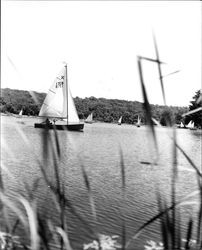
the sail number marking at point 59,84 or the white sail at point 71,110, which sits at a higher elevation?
the sail number marking at point 59,84

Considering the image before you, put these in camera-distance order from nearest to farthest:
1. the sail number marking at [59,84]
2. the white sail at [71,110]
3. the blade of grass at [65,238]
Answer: the blade of grass at [65,238]
the sail number marking at [59,84]
the white sail at [71,110]

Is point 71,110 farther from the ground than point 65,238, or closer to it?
farther from the ground

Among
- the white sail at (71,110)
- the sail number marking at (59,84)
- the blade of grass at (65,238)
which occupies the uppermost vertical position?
the sail number marking at (59,84)

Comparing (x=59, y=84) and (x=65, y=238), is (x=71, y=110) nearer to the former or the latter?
(x=59, y=84)

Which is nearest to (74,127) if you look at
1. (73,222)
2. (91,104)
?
(73,222)

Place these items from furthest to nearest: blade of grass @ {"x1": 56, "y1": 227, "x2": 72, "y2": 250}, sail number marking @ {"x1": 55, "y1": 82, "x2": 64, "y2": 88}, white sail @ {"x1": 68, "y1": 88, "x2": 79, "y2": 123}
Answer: white sail @ {"x1": 68, "y1": 88, "x2": 79, "y2": 123}, sail number marking @ {"x1": 55, "y1": 82, "x2": 64, "y2": 88}, blade of grass @ {"x1": 56, "y1": 227, "x2": 72, "y2": 250}

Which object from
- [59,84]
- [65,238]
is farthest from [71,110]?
[65,238]

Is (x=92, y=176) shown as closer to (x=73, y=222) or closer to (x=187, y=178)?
(x=187, y=178)

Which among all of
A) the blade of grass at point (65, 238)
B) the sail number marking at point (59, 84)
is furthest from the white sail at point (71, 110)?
the blade of grass at point (65, 238)

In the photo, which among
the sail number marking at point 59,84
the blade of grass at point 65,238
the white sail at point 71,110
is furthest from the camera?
the white sail at point 71,110

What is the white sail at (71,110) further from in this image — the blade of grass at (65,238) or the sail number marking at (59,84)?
the blade of grass at (65,238)

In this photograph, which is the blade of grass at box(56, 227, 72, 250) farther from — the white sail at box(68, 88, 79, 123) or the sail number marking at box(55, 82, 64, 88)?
the sail number marking at box(55, 82, 64, 88)

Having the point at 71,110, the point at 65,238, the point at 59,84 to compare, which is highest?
the point at 59,84

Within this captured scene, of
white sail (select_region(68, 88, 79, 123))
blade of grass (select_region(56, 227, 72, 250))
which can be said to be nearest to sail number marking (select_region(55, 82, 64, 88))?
white sail (select_region(68, 88, 79, 123))
